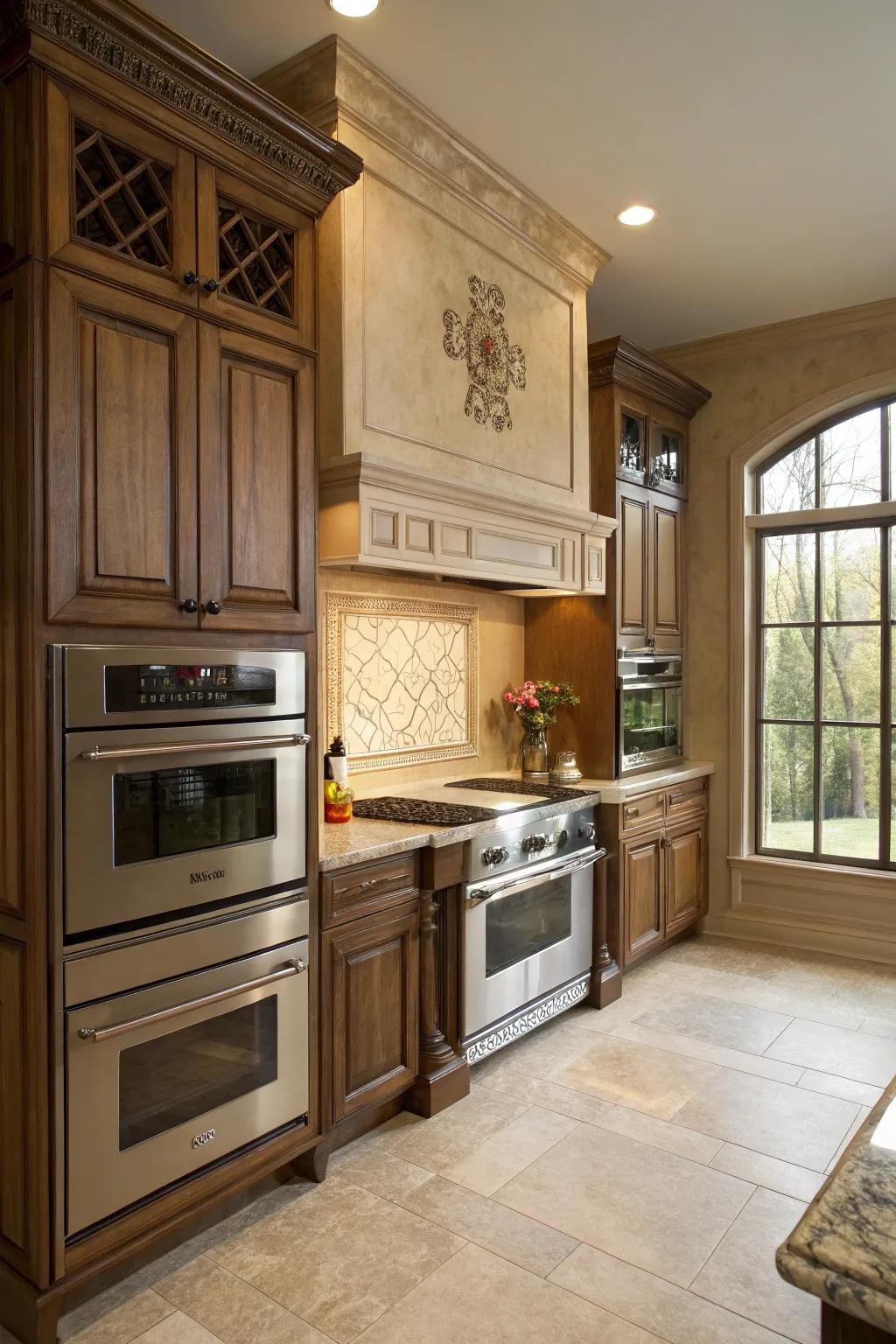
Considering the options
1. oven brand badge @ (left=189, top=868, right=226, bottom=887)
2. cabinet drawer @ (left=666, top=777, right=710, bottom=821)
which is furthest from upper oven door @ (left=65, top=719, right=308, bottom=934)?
cabinet drawer @ (left=666, top=777, right=710, bottom=821)

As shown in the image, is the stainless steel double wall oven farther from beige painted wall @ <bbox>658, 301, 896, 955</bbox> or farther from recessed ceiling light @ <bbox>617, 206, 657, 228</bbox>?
beige painted wall @ <bbox>658, 301, 896, 955</bbox>

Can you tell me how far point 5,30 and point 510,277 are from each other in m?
2.09

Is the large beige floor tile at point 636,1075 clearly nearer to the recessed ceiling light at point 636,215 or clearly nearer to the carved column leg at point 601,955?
the carved column leg at point 601,955

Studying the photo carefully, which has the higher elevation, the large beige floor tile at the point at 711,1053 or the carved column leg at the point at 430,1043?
the carved column leg at the point at 430,1043

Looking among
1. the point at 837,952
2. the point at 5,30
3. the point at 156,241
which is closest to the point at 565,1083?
the point at 837,952

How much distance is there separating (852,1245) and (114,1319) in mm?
1915

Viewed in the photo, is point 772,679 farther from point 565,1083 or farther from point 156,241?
point 156,241

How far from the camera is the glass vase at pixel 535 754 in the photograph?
4160 millimetres

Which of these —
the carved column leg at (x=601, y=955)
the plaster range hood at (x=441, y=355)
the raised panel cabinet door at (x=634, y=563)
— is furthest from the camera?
the raised panel cabinet door at (x=634, y=563)

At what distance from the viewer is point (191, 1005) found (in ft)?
7.03

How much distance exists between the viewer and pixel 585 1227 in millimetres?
2352

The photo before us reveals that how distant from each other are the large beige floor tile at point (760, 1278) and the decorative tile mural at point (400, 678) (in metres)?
1.93

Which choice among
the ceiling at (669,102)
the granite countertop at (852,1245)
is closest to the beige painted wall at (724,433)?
the ceiling at (669,102)

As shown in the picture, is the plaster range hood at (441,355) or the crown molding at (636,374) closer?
the plaster range hood at (441,355)
